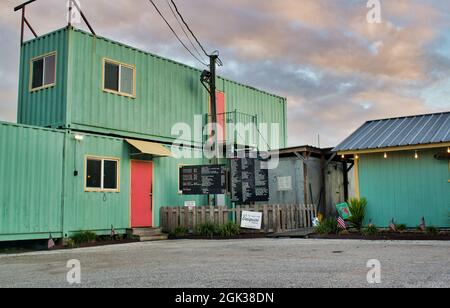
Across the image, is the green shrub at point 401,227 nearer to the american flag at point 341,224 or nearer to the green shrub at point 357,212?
the green shrub at point 357,212

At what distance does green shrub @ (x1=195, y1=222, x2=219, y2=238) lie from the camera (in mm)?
18031

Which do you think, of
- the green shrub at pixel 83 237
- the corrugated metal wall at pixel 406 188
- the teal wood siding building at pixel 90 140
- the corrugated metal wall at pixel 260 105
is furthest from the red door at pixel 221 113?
the green shrub at pixel 83 237

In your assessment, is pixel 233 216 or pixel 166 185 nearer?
pixel 233 216

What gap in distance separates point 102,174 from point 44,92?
12.0 ft

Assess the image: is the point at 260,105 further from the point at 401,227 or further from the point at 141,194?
the point at 401,227

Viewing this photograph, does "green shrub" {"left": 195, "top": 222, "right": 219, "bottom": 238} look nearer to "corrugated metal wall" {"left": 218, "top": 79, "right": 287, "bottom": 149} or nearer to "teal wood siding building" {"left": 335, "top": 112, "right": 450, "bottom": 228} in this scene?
"teal wood siding building" {"left": 335, "top": 112, "right": 450, "bottom": 228}

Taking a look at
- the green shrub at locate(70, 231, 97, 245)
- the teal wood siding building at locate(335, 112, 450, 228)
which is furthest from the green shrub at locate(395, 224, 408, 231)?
the green shrub at locate(70, 231, 97, 245)

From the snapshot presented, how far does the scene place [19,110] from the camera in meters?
18.9

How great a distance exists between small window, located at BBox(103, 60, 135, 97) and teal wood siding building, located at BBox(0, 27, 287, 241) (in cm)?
4

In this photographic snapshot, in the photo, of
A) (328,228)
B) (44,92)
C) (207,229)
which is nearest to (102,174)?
(44,92)

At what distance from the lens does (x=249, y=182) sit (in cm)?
1922

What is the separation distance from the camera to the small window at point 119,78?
18.5 metres
